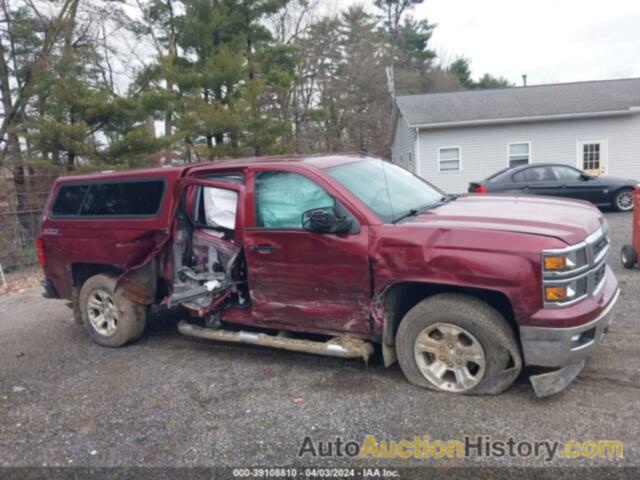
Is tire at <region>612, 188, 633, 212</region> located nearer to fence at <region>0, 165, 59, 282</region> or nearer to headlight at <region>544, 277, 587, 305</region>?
headlight at <region>544, 277, 587, 305</region>

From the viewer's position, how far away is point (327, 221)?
4.00m

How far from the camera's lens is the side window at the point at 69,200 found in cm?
579

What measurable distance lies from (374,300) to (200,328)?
202 centimetres

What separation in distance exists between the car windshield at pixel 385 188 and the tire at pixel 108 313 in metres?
2.72

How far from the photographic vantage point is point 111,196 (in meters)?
5.58

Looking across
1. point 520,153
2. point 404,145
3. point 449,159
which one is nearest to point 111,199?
point 449,159

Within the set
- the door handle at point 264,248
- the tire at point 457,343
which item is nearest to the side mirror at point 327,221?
the door handle at point 264,248

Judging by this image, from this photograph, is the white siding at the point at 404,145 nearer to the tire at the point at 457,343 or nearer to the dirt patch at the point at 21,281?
the dirt patch at the point at 21,281

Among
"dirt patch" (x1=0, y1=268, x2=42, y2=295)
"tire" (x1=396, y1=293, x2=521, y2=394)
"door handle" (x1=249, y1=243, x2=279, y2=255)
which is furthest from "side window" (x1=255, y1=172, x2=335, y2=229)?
"dirt patch" (x1=0, y1=268, x2=42, y2=295)

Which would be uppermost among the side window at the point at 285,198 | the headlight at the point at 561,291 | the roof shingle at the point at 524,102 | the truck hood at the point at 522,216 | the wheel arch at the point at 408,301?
the roof shingle at the point at 524,102

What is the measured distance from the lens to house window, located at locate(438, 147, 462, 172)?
19.9 meters

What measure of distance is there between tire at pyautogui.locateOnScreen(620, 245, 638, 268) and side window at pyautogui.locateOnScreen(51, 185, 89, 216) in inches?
277

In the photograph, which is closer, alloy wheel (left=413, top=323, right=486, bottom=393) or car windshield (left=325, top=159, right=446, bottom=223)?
alloy wheel (left=413, top=323, right=486, bottom=393)

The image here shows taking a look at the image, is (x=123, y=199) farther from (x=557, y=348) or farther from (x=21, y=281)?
(x=21, y=281)
